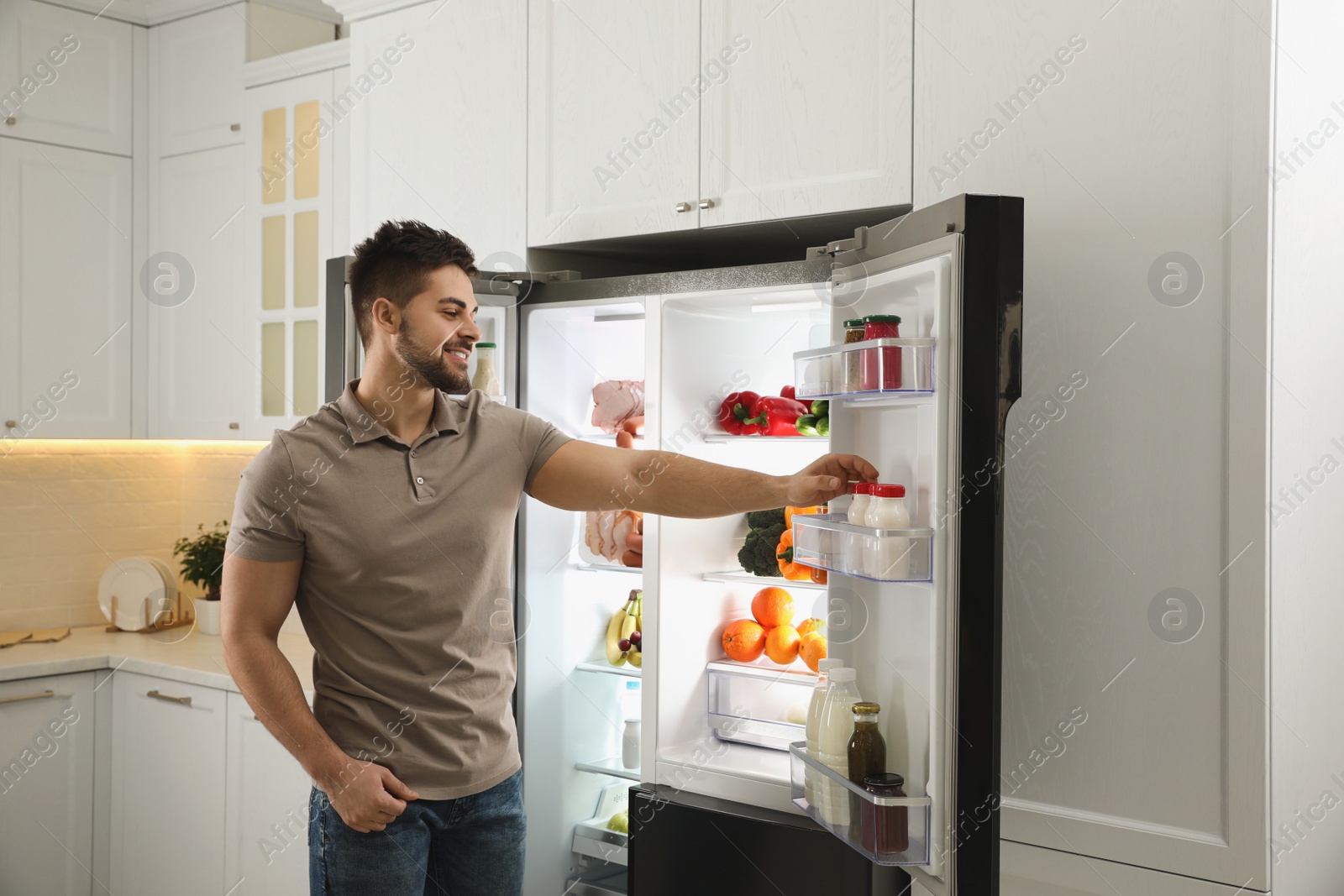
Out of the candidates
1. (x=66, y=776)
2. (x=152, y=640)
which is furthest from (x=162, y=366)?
(x=66, y=776)

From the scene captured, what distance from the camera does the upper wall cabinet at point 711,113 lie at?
1842 mm

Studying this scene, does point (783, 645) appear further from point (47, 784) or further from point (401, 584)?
point (47, 784)

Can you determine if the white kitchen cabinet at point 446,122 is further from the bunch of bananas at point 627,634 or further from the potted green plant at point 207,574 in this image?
the potted green plant at point 207,574

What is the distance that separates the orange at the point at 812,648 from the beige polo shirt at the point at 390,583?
0.69 meters

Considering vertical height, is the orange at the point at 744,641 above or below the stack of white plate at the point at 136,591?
above

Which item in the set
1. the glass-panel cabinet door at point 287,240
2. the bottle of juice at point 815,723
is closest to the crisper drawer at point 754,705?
the bottle of juice at point 815,723

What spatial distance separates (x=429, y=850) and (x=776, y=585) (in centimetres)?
85

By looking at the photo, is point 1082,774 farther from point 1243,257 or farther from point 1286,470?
point 1243,257

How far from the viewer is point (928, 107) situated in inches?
70.3

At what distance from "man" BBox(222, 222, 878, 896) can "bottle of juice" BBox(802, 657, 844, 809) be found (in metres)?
0.27

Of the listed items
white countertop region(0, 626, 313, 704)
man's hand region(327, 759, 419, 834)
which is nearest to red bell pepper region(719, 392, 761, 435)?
man's hand region(327, 759, 419, 834)

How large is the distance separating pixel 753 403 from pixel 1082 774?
916 mm

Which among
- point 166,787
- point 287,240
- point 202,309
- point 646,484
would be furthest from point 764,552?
point 202,309

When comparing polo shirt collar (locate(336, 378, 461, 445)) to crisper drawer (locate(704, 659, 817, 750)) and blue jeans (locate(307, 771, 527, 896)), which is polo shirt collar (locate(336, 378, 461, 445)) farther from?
crisper drawer (locate(704, 659, 817, 750))
